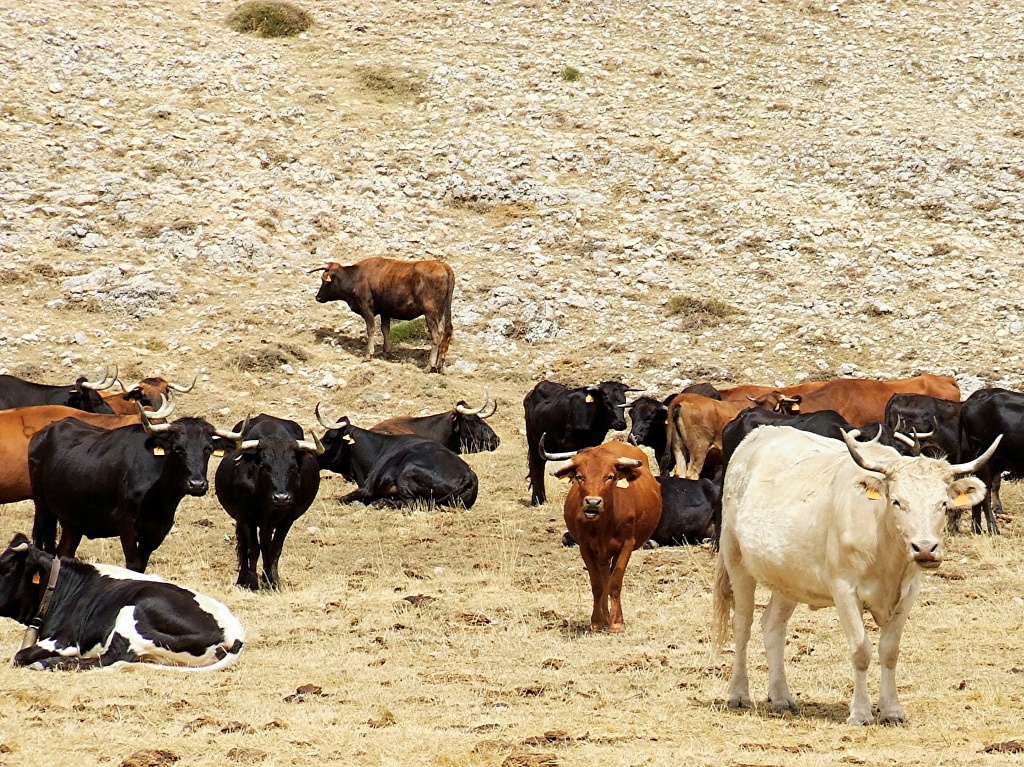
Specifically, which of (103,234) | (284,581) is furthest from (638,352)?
(284,581)

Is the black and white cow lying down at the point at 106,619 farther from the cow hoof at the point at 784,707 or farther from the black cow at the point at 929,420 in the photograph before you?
the black cow at the point at 929,420

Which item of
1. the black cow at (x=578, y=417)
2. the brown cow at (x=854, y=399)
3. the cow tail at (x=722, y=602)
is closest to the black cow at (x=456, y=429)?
the black cow at (x=578, y=417)

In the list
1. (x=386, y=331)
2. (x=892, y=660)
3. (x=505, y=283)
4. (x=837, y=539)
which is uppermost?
(x=505, y=283)

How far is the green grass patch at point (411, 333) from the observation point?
1117 inches

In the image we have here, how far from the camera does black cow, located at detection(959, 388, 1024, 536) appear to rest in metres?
15.5

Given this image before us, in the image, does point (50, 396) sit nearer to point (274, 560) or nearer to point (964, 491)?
point (274, 560)

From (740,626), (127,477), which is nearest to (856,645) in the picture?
(740,626)

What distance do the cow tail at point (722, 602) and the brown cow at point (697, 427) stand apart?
903 cm

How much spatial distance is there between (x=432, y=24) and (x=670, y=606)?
3072 cm

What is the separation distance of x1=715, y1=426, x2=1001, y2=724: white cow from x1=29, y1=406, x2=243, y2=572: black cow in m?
5.34

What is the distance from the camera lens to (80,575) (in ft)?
33.3

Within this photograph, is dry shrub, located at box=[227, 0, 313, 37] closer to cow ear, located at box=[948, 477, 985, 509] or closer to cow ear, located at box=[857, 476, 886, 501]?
cow ear, located at box=[857, 476, 886, 501]

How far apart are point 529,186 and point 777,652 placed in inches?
971

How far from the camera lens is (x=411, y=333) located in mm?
28422
